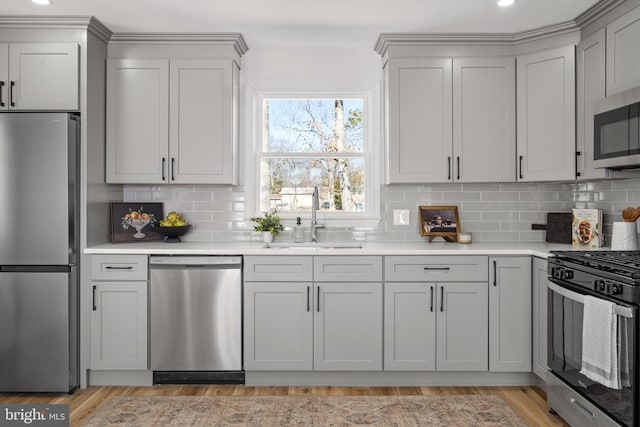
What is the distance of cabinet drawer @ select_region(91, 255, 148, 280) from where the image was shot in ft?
10.7

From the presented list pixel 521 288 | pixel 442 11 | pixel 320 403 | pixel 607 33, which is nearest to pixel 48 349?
pixel 320 403

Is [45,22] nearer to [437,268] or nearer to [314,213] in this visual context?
[314,213]

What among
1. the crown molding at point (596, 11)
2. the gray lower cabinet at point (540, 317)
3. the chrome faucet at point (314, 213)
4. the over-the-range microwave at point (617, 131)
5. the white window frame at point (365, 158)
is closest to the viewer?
the over-the-range microwave at point (617, 131)

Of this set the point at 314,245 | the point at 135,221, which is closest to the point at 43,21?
the point at 135,221

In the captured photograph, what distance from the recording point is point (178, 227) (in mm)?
3725

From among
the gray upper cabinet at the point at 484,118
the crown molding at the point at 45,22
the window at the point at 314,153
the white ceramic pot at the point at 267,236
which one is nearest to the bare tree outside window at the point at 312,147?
the window at the point at 314,153

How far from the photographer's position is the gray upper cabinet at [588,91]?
3113 mm

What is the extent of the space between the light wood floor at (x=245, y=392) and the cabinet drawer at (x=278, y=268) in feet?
2.40

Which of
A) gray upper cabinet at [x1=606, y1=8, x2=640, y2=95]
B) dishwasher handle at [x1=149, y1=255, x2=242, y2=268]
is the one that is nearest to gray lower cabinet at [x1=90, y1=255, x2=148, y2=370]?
dishwasher handle at [x1=149, y1=255, x2=242, y2=268]

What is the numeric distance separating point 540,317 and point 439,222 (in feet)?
3.43

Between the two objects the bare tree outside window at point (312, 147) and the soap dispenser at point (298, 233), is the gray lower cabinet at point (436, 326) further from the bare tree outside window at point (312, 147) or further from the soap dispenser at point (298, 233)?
the bare tree outside window at point (312, 147)

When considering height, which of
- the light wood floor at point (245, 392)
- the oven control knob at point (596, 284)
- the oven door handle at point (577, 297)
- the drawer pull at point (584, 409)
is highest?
the oven control knob at point (596, 284)

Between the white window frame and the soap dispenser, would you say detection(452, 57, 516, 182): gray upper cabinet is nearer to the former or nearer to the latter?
the white window frame

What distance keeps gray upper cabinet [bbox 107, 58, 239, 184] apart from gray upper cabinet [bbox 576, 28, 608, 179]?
243cm
